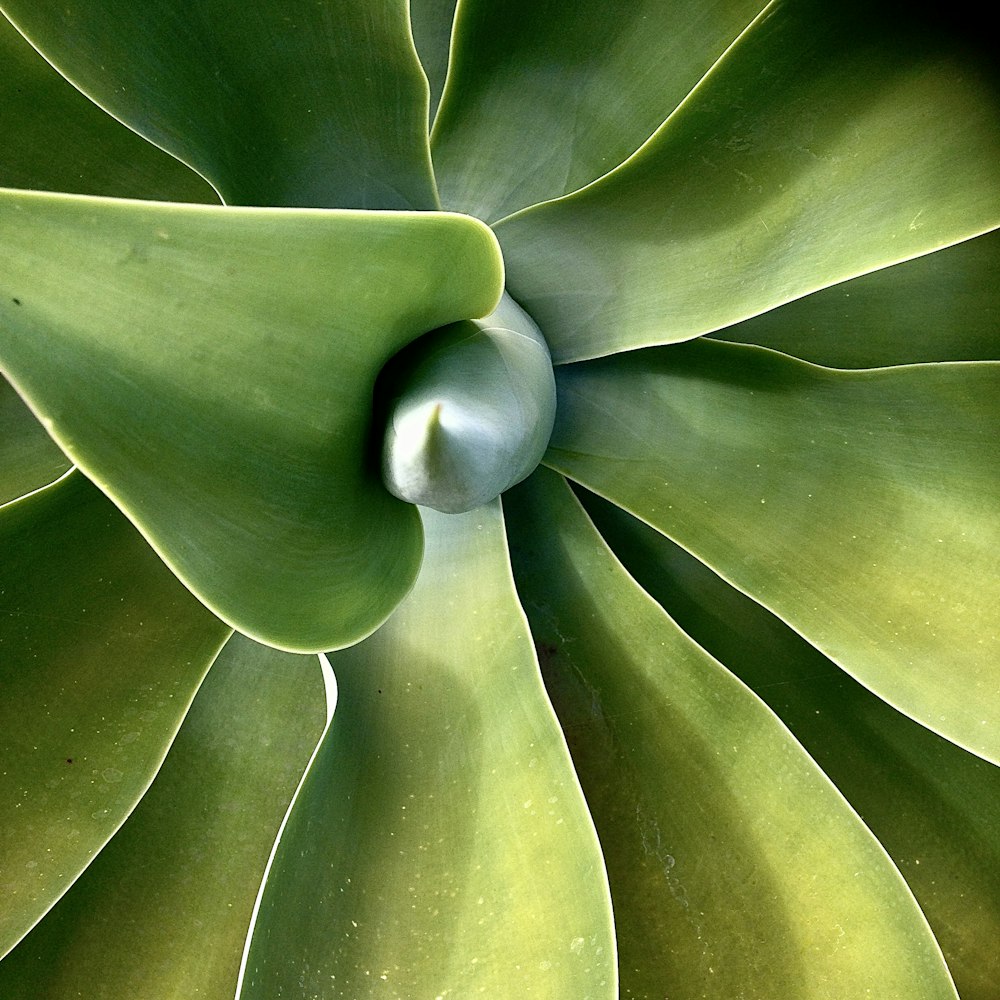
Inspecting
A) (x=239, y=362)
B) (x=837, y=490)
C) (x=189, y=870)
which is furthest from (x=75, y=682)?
(x=837, y=490)

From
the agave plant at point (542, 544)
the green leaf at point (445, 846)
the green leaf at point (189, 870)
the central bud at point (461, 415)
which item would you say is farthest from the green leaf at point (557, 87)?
the green leaf at point (189, 870)

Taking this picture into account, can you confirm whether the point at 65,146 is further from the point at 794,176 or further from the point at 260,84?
the point at 794,176

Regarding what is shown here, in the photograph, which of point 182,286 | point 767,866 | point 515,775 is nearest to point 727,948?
point 767,866

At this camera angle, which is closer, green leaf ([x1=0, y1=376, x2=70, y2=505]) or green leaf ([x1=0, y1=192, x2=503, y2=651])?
green leaf ([x1=0, y1=192, x2=503, y2=651])

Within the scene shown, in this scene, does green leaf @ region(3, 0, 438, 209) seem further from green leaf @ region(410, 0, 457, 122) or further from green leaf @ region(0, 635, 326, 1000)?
green leaf @ region(0, 635, 326, 1000)

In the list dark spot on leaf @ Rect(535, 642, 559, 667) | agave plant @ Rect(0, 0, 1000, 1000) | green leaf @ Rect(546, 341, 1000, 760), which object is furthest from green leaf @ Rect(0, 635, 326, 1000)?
green leaf @ Rect(546, 341, 1000, 760)

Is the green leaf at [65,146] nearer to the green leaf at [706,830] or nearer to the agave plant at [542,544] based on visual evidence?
the agave plant at [542,544]

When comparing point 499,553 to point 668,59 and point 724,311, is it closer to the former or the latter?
point 724,311
